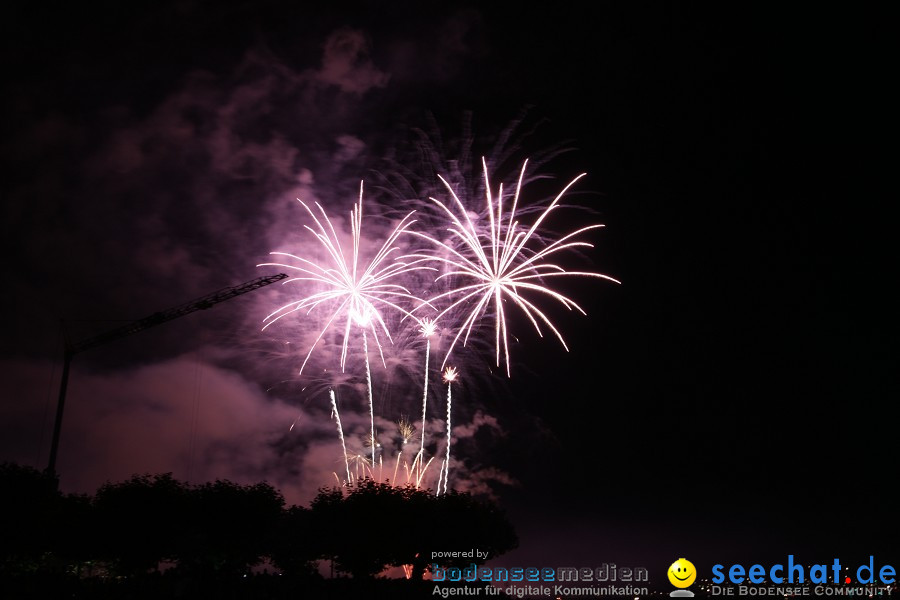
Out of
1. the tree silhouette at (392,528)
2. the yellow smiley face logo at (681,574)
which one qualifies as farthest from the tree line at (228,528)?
the yellow smiley face logo at (681,574)

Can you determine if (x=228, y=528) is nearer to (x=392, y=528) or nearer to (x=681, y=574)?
(x=392, y=528)

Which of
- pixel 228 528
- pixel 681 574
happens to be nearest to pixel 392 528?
pixel 228 528

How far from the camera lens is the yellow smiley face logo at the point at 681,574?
4175 cm

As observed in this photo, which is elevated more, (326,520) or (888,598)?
(326,520)

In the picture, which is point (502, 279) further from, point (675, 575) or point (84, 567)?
point (84, 567)

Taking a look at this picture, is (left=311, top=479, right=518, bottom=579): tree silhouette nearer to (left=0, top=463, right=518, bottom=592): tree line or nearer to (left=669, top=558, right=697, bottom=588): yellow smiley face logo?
(left=0, top=463, right=518, bottom=592): tree line

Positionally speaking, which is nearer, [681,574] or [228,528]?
[681,574]

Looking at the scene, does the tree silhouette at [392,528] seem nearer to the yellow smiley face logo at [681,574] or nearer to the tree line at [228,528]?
the tree line at [228,528]

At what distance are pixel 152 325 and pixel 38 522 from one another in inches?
1912

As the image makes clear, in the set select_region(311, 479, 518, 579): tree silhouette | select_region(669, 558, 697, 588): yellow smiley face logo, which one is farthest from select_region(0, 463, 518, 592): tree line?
select_region(669, 558, 697, 588): yellow smiley face logo

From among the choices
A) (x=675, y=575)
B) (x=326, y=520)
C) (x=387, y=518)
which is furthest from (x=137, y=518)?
(x=675, y=575)

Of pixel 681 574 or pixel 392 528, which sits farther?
pixel 392 528

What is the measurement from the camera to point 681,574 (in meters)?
42.3

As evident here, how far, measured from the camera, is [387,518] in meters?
54.9
